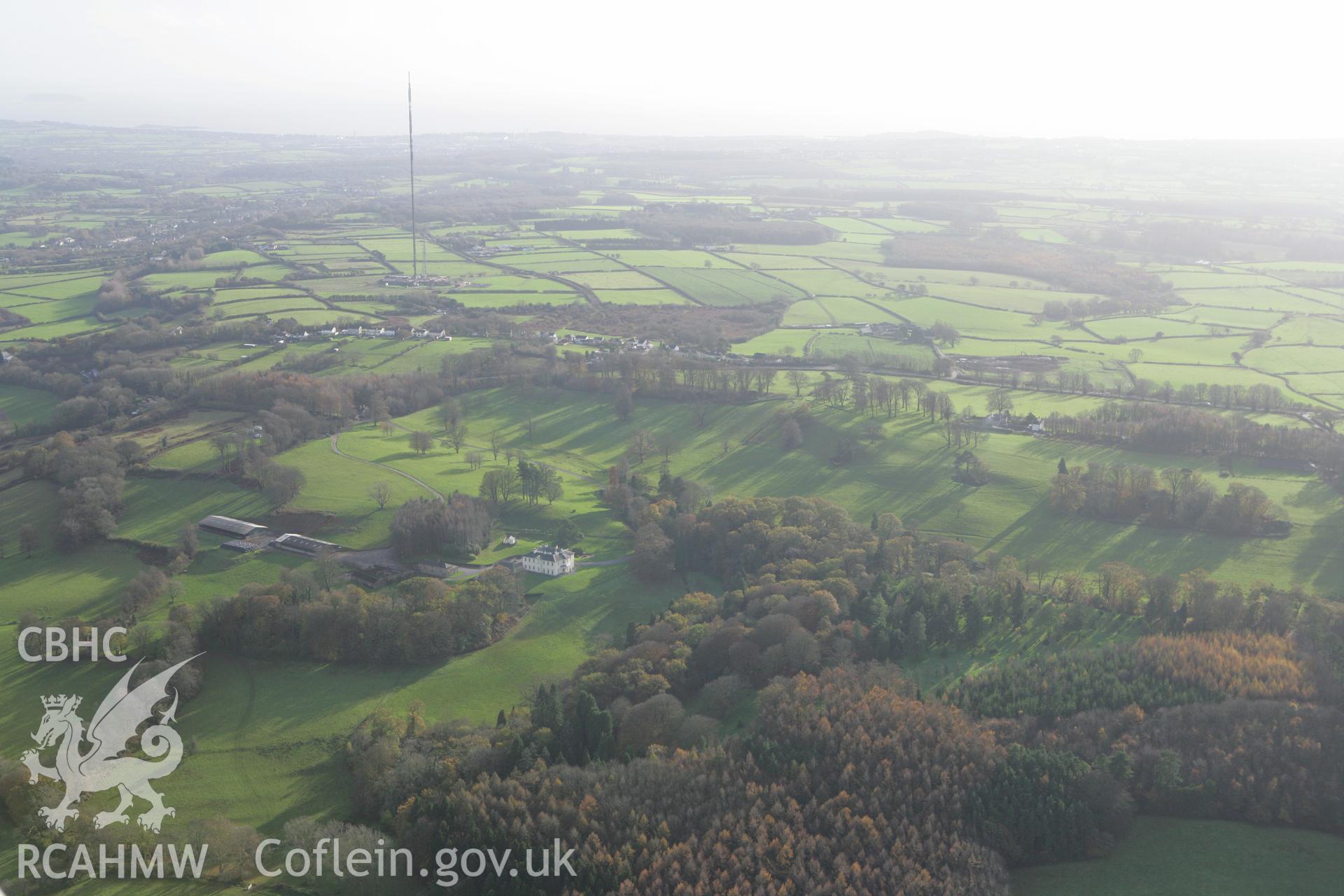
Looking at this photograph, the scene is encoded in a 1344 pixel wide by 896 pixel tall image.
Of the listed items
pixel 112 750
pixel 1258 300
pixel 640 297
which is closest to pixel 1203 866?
pixel 112 750

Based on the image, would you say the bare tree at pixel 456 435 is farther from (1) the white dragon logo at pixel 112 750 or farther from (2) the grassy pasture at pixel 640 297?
(2) the grassy pasture at pixel 640 297

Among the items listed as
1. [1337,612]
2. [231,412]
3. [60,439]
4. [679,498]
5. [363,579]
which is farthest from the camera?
[231,412]

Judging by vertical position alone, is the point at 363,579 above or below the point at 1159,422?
below

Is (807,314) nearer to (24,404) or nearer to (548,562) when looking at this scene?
(548,562)

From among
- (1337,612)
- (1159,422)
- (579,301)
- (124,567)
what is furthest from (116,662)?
(579,301)

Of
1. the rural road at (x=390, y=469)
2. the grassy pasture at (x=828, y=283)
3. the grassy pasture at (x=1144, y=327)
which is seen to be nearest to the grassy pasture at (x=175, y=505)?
the rural road at (x=390, y=469)

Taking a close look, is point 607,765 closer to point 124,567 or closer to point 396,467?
point 124,567

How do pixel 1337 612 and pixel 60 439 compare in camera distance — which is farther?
pixel 60 439
